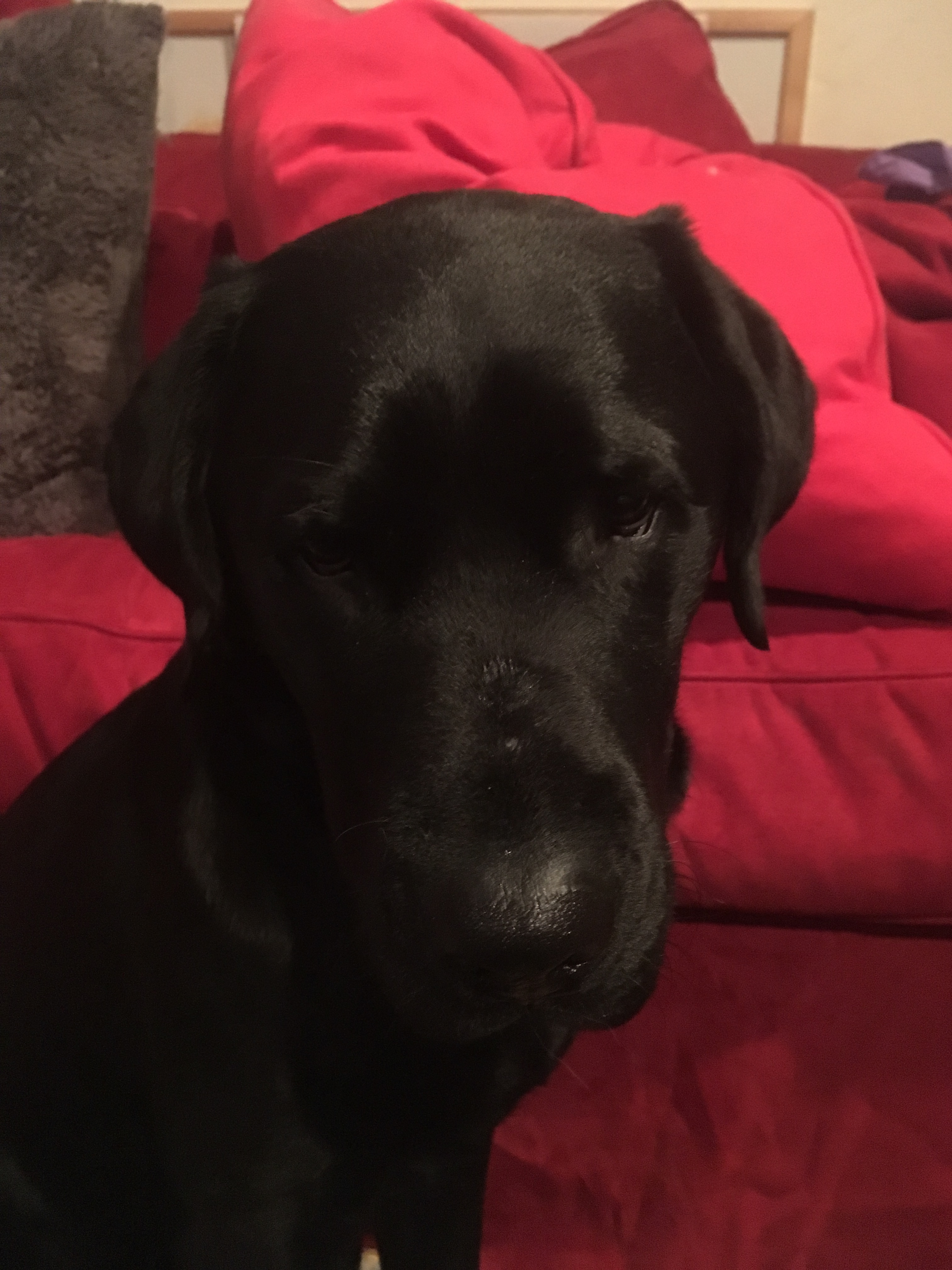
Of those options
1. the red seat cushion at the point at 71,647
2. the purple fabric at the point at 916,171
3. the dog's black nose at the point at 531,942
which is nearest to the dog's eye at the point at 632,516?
the dog's black nose at the point at 531,942

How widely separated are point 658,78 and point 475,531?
5.88 feet

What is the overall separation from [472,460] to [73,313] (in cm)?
104

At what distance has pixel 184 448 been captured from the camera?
2.84 feet

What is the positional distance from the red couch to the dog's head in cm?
31

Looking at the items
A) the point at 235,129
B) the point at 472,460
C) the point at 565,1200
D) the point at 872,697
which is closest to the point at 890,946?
the point at 872,697

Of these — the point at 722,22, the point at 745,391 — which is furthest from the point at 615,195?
the point at 722,22

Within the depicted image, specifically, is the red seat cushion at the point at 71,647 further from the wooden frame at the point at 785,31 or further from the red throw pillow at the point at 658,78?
the wooden frame at the point at 785,31

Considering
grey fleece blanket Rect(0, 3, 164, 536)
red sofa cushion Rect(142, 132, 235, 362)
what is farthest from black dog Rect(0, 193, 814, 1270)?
red sofa cushion Rect(142, 132, 235, 362)

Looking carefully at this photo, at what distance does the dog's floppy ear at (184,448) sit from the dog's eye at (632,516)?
0.37m

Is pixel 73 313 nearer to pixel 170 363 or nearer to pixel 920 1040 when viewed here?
pixel 170 363

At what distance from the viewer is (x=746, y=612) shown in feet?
3.16

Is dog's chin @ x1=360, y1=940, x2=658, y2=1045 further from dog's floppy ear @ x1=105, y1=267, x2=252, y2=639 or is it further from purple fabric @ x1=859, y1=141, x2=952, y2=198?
purple fabric @ x1=859, y1=141, x2=952, y2=198

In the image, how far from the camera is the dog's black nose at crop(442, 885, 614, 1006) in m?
0.63

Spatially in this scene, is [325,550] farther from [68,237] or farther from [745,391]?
[68,237]
